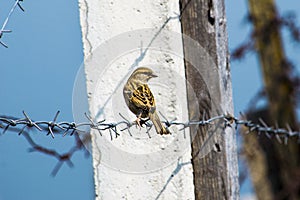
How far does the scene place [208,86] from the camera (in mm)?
1968

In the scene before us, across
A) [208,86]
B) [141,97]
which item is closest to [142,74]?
[141,97]

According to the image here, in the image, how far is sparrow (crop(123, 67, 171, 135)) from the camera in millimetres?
1728

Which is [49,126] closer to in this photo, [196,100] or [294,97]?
[196,100]

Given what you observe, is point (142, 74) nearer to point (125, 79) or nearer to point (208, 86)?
point (125, 79)

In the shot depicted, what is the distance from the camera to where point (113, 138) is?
191cm

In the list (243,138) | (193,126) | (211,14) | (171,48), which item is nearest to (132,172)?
(193,126)

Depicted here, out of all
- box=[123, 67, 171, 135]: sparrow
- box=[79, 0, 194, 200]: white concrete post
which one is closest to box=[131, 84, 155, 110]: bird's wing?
box=[123, 67, 171, 135]: sparrow

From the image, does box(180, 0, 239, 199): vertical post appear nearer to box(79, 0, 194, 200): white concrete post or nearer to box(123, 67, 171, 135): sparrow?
box(79, 0, 194, 200): white concrete post

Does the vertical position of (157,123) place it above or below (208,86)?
below

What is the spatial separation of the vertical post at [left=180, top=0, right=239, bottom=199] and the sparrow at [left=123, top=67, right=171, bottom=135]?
7.8 inches

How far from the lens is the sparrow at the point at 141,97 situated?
5.67ft

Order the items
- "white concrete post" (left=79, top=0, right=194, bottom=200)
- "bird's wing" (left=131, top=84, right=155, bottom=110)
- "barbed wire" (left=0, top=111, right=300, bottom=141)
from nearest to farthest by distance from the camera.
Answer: "barbed wire" (left=0, top=111, right=300, bottom=141), "bird's wing" (left=131, top=84, right=155, bottom=110), "white concrete post" (left=79, top=0, right=194, bottom=200)

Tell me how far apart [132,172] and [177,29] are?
1.34 feet

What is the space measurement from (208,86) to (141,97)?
31 cm
